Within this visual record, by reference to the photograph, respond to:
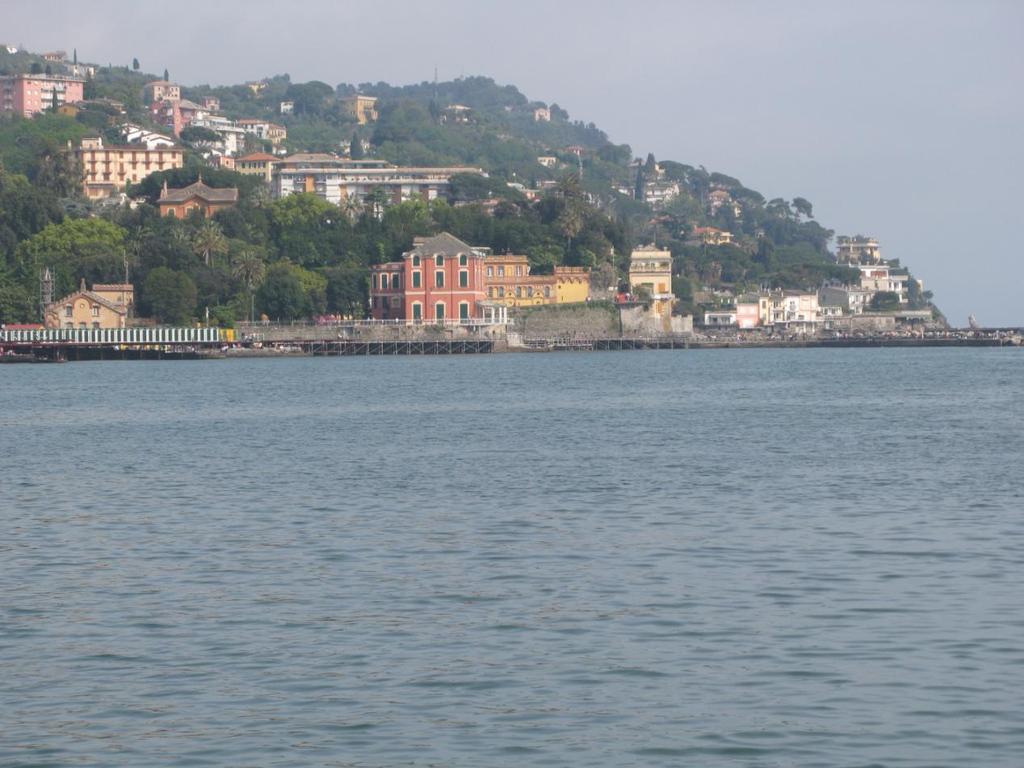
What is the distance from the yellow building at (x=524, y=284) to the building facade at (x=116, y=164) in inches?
1901

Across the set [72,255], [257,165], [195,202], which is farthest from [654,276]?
→ [257,165]

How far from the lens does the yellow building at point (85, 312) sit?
400 ft

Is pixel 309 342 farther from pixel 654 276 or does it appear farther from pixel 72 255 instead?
pixel 654 276

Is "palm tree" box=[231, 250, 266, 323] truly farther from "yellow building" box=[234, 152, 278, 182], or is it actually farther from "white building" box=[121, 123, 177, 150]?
"yellow building" box=[234, 152, 278, 182]

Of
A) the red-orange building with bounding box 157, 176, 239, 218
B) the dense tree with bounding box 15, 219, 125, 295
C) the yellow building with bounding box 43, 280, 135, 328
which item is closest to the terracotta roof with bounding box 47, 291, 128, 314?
the yellow building with bounding box 43, 280, 135, 328

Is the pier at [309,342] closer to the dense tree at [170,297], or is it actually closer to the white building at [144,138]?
the dense tree at [170,297]

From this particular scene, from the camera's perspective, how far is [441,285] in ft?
424

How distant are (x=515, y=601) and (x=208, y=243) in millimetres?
113261

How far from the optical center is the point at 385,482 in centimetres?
3512

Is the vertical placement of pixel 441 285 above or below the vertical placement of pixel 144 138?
below

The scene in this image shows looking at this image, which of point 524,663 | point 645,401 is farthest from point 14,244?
point 524,663

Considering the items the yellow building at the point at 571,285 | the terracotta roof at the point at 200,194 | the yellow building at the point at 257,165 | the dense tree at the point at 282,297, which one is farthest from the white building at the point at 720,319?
→ the yellow building at the point at 257,165

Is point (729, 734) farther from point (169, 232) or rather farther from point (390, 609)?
point (169, 232)

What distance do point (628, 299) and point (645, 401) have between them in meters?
76.5
